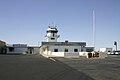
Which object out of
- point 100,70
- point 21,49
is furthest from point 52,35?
point 100,70

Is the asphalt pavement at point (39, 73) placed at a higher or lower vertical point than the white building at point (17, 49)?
lower

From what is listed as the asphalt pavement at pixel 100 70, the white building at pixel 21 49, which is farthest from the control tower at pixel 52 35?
the asphalt pavement at pixel 100 70

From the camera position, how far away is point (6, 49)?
119 meters

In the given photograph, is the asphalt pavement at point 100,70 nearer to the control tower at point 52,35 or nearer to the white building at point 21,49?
the control tower at point 52,35

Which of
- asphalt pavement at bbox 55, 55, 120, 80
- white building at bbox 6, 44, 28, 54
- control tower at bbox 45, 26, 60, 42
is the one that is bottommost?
asphalt pavement at bbox 55, 55, 120, 80

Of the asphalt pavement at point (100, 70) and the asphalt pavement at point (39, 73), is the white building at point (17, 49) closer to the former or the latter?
the asphalt pavement at point (100, 70)

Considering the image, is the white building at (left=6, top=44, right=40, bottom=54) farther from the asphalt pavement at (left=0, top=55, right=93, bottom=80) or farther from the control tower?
the asphalt pavement at (left=0, top=55, right=93, bottom=80)

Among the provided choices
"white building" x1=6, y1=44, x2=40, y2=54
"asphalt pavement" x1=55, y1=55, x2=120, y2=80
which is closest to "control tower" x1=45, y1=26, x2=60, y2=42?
"white building" x1=6, y1=44, x2=40, y2=54

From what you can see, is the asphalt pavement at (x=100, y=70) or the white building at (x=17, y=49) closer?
the asphalt pavement at (x=100, y=70)

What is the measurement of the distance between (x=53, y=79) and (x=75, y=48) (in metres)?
60.8

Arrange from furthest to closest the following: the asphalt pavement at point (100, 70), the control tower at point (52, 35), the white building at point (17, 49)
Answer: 1. the white building at point (17, 49)
2. the control tower at point (52, 35)
3. the asphalt pavement at point (100, 70)

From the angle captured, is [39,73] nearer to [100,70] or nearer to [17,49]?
[100,70]

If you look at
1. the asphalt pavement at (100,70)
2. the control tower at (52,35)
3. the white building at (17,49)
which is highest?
the control tower at (52,35)

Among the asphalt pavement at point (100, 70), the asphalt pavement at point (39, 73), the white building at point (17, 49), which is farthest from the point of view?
the white building at point (17, 49)
